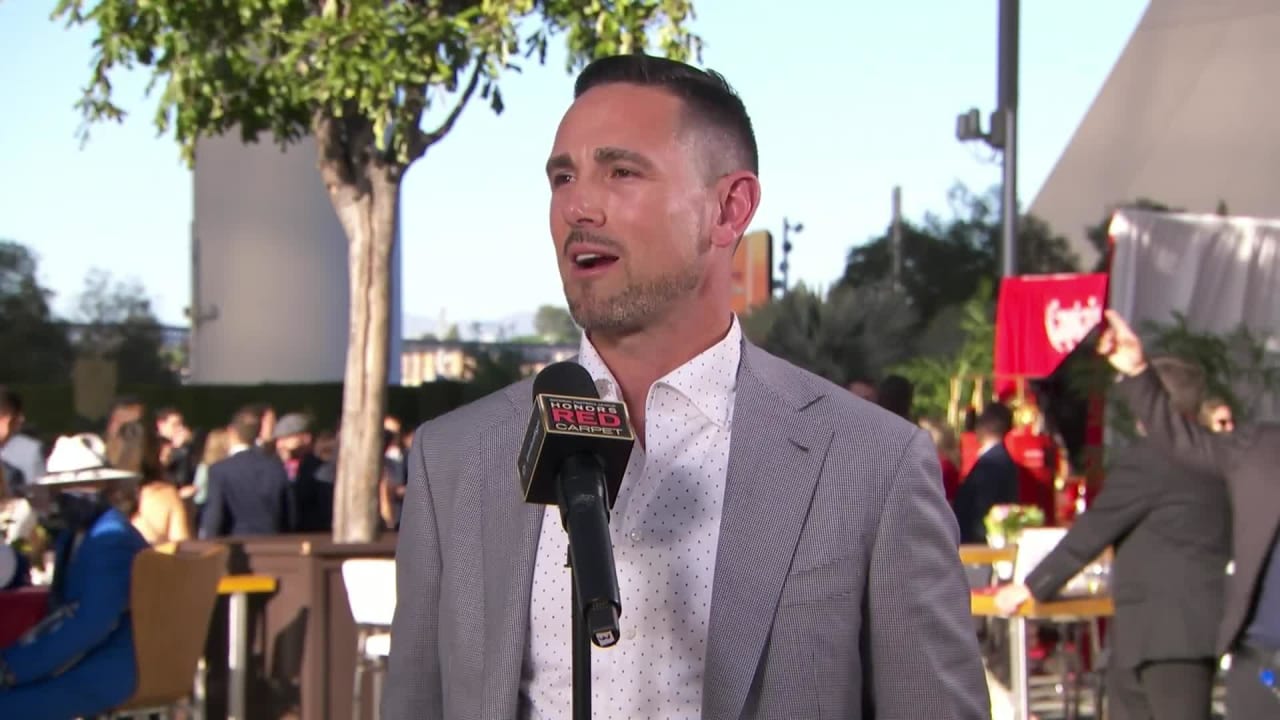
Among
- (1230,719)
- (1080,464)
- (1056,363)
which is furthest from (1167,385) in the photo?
(1056,363)

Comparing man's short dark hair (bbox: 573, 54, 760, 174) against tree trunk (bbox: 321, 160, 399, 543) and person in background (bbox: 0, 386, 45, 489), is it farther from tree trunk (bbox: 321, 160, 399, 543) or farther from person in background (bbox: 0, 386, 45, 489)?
person in background (bbox: 0, 386, 45, 489)

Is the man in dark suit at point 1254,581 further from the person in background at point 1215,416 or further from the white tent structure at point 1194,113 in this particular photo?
the white tent structure at point 1194,113

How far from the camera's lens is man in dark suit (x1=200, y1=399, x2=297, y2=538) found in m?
10.9

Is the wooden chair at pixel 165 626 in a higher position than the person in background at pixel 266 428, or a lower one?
lower

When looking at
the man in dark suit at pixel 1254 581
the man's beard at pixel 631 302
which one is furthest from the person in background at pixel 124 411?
the man's beard at pixel 631 302

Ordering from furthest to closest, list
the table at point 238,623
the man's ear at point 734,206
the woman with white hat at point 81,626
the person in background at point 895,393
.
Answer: the person in background at point 895,393 < the table at point 238,623 < the woman with white hat at point 81,626 < the man's ear at point 734,206

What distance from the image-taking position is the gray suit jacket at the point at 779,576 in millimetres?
2107

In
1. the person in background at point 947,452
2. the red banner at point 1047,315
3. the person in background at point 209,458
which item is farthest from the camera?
the red banner at point 1047,315

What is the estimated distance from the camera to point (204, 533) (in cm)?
1110

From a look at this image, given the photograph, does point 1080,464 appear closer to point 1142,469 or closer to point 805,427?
point 1142,469

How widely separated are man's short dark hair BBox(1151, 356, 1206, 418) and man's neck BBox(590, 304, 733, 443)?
4.75 m

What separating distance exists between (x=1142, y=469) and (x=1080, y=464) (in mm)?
8726

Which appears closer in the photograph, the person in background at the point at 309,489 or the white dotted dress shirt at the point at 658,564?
the white dotted dress shirt at the point at 658,564

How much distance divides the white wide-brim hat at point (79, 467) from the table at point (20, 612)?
1.62 ft
